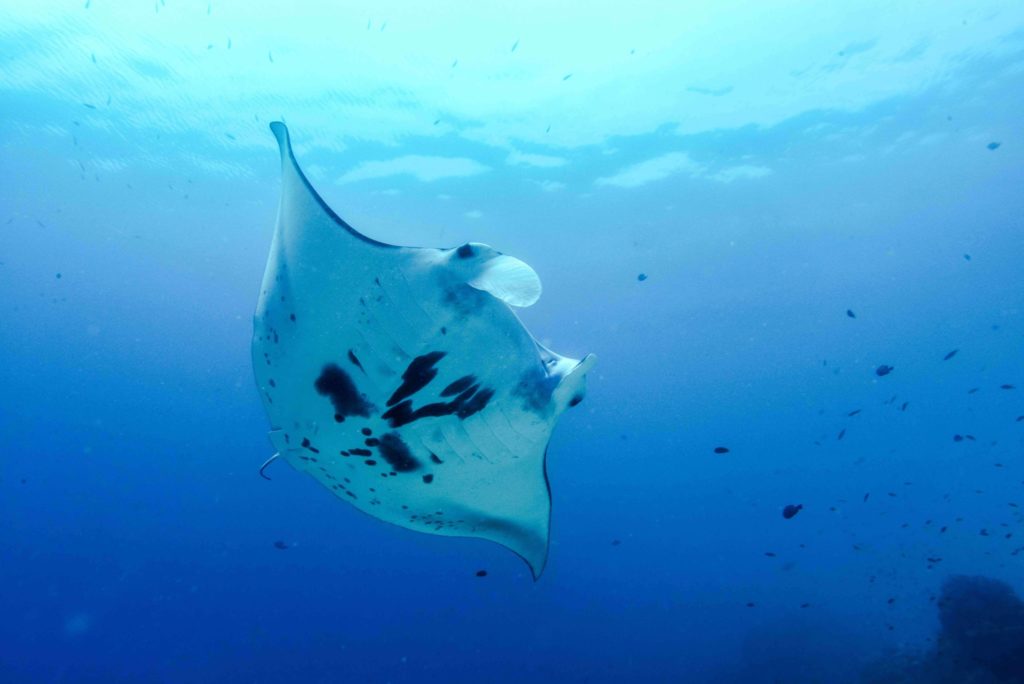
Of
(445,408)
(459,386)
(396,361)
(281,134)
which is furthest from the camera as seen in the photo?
(445,408)

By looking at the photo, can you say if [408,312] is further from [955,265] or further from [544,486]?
[955,265]

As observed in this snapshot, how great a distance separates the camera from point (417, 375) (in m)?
2.83

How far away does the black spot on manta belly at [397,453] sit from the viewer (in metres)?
3.15

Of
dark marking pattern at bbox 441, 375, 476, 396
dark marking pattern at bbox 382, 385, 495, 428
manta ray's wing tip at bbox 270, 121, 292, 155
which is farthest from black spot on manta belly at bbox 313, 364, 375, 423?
manta ray's wing tip at bbox 270, 121, 292, 155

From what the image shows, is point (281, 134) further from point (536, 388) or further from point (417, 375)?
point (536, 388)

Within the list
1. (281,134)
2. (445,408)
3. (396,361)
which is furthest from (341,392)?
(281,134)

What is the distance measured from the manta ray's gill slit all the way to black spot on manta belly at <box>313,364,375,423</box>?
0.54 ft

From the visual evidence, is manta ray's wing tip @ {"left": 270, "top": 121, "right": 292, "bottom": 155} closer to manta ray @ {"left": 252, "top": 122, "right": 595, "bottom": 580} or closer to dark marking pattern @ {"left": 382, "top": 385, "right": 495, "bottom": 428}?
manta ray @ {"left": 252, "top": 122, "right": 595, "bottom": 580}

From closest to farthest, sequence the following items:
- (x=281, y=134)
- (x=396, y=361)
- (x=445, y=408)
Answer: (x=281, y=134) < (x=396, y=361) < (x=445, y=408)

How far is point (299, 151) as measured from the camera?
52.1 ft

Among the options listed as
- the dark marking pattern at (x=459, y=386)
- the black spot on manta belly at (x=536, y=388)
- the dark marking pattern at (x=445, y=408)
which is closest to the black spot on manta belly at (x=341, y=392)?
the dark marking pattern at (x=445, y=408)

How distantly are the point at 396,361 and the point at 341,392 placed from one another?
410 millimetres

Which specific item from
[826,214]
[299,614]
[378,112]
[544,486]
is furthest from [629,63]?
[299,614]

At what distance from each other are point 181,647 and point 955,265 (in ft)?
146
